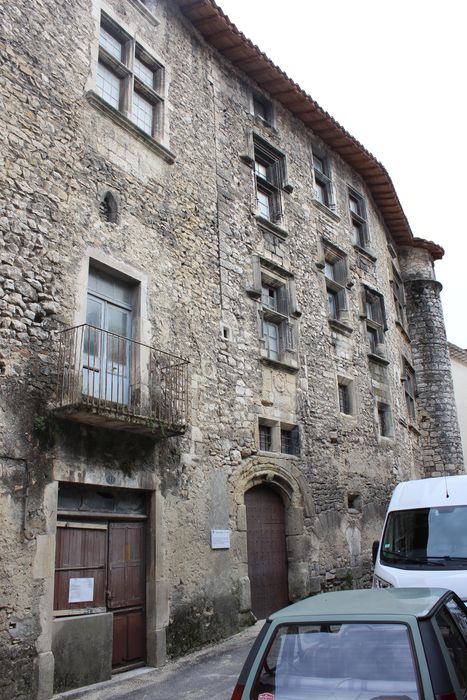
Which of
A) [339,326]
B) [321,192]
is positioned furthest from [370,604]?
[321,192]

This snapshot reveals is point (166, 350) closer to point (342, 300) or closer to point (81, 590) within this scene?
point (81, 590)

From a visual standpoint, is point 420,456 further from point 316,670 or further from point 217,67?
point 316,670

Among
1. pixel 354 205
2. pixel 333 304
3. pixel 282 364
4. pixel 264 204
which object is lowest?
pixel 282 364

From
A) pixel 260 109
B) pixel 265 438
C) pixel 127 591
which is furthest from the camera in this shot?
pixel 260 109

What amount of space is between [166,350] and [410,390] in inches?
449

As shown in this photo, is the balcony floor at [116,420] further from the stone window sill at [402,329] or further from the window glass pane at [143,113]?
the stone window sill at [402,329]

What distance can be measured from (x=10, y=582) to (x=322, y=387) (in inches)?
305

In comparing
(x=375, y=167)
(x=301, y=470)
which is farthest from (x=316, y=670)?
(x=375, y=167)

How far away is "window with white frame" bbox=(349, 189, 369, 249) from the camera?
16219 millimetres

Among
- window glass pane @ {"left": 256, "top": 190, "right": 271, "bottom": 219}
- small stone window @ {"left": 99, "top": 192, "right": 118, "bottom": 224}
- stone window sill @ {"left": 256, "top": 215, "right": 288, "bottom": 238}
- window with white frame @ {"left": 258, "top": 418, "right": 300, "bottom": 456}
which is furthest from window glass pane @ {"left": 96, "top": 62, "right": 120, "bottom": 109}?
window with white frame @ {"left": 258, "top": 418, "right": 300, "bottom": 456}

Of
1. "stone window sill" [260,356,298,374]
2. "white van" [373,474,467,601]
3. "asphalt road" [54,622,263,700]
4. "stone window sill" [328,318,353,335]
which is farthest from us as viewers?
"stone window sill" [328,318,353,335]

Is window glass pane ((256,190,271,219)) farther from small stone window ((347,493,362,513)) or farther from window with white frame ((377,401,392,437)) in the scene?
small stone window ((347,493,362,513))

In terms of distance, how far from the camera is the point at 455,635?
3.40 meters

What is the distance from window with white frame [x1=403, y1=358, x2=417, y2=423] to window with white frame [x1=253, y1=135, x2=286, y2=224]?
23.5 ft
